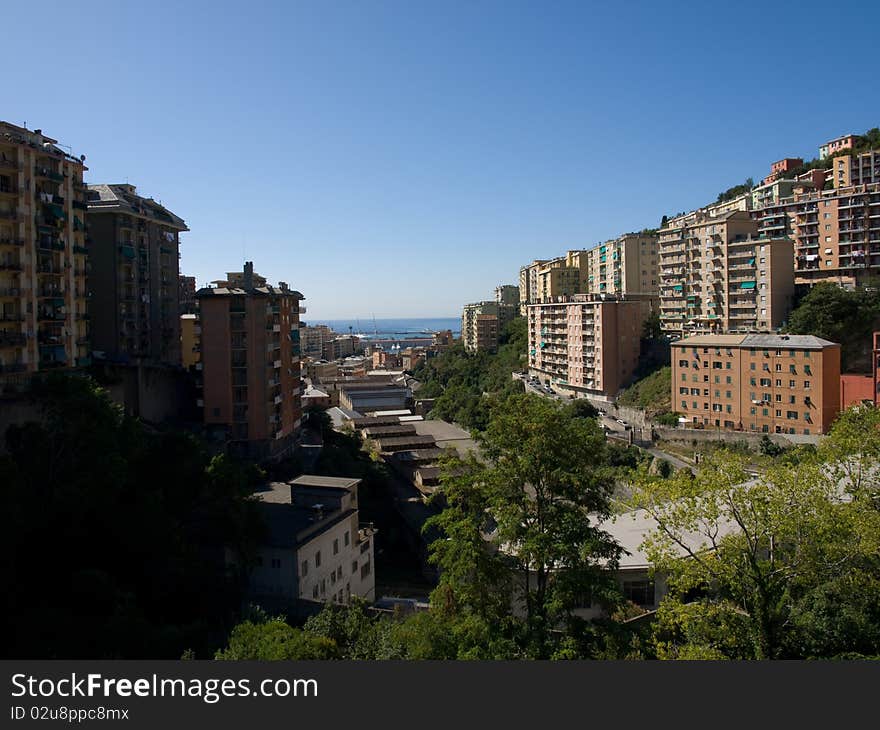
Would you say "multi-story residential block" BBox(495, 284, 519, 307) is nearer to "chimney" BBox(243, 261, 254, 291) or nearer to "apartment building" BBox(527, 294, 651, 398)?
"apartment building" BBox(527, 294, 651, 398)

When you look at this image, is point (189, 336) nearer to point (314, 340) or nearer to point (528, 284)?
point (528, 284)

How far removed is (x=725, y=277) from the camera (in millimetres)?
45156

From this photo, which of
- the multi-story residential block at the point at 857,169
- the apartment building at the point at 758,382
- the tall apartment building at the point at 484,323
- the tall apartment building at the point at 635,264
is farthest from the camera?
the tall apartment building at the point at 484,323

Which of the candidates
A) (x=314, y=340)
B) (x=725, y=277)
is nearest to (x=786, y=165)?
(x=725, y=277)

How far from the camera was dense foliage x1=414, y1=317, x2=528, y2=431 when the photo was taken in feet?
190

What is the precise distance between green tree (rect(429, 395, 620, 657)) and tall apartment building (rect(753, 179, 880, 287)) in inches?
1552

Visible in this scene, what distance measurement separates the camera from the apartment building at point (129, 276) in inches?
1220

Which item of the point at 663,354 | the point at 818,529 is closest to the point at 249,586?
the point at 818,529

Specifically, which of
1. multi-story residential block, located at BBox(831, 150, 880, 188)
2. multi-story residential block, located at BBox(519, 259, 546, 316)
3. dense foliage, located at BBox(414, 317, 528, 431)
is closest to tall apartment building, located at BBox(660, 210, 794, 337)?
multi-story residential block, located at BBox(831, 150, 880, 188)

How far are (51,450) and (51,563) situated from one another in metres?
2.70

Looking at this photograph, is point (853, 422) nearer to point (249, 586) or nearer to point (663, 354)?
point (249, 586)

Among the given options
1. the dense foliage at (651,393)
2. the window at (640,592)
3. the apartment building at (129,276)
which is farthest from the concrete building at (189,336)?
the window at (640,592)

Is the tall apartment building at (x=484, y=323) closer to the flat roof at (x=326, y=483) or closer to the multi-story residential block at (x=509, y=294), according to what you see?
the multi-story residential block at (x=509, y=294)

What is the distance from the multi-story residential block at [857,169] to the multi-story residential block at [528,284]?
31.3 metres
